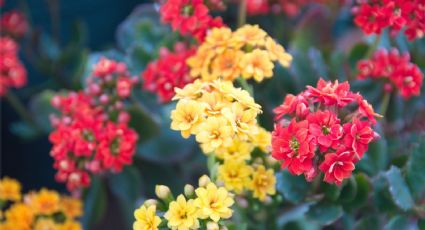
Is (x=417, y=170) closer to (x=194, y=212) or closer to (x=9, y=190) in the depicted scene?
(x=194, y=212)

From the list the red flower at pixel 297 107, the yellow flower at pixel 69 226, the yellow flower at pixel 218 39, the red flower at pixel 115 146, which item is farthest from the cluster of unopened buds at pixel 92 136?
the red flower at pixel 297 107

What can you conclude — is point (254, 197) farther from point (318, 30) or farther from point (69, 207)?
point (318, 30)

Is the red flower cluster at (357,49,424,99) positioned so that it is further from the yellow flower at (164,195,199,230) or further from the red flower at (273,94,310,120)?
the yellow flower at (164,195,199,230)

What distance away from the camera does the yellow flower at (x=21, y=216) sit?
3.98ft

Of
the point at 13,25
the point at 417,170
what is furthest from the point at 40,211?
the point at 417,170

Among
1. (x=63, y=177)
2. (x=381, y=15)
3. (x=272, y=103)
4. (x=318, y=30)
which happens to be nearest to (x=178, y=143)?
(x=272, y=103)

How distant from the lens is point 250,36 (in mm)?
1065

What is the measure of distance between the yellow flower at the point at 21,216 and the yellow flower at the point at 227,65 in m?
0.51

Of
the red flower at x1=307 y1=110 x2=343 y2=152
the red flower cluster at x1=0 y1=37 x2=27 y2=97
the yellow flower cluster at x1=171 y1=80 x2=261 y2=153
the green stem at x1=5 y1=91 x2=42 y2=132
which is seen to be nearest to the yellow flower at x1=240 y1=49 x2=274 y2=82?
the yellow flower cluster at x1=171 y1=80 x2=261 y2=153

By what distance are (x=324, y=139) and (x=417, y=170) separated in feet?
1.08

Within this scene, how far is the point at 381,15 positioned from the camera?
3.39 ft

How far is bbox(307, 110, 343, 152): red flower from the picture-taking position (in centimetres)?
81

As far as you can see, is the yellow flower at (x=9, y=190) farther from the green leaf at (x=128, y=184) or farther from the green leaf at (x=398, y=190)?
the green leaf at (x=398, y=190)

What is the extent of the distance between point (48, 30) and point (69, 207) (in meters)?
0.91
